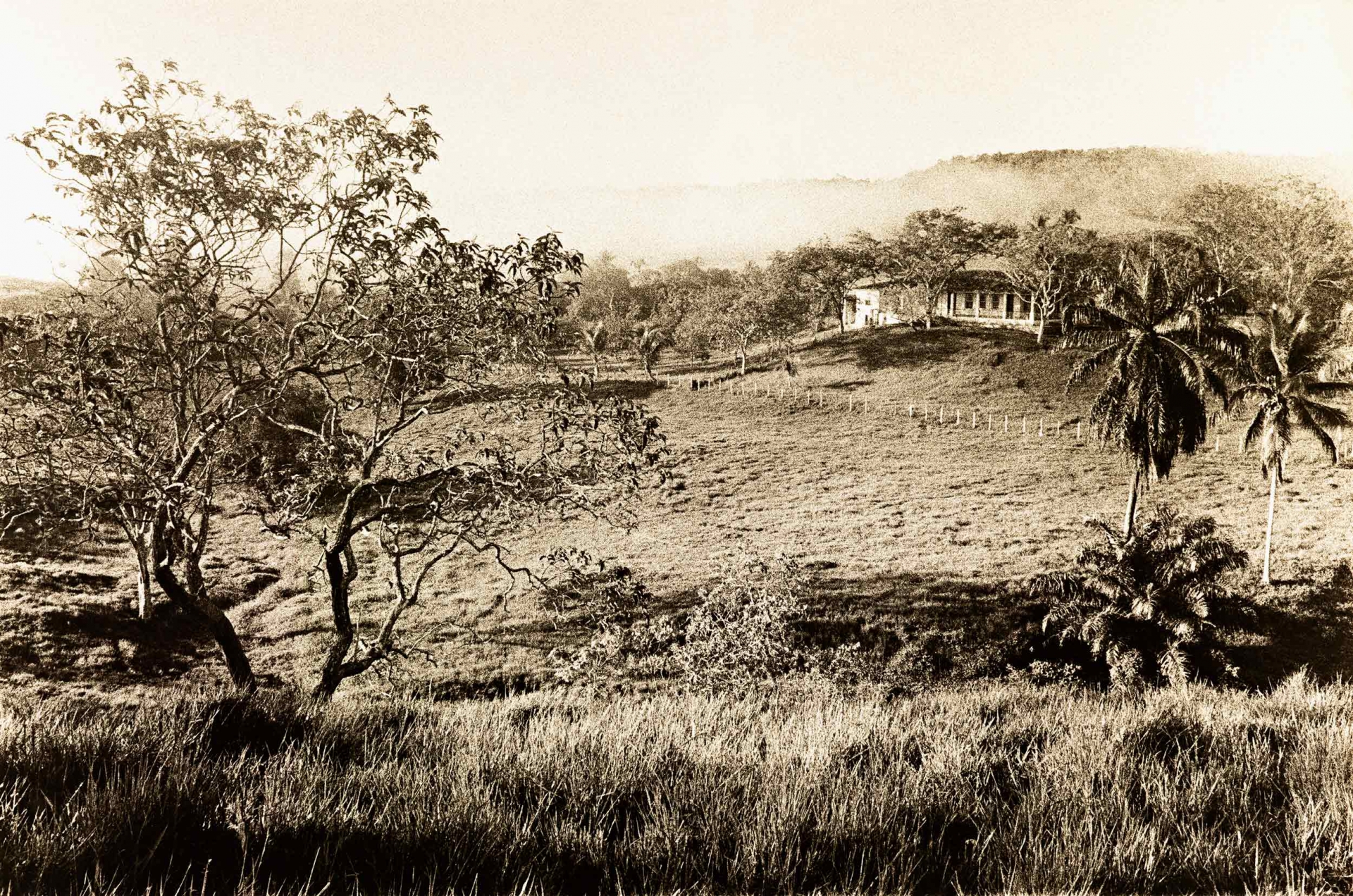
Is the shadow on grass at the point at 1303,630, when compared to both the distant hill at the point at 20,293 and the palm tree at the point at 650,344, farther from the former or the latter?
Result: the palm tree at the point at 650,344

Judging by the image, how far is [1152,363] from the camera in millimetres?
21500

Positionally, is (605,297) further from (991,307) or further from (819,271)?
(991,307)

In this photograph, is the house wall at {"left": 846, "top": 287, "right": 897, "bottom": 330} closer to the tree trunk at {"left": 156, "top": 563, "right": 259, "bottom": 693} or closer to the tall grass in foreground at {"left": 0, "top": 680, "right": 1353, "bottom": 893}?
the tree trunk at {"left": 156, "top": 563, "right": 259, "bottom": 693}

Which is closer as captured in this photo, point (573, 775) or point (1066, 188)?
point (573, 775)

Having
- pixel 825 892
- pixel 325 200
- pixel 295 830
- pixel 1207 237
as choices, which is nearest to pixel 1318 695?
pixel 825 892

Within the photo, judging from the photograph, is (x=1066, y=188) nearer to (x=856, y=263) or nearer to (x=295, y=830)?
(x=856, y=263)

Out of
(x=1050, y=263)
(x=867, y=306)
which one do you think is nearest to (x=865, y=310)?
(x=867, y=306)

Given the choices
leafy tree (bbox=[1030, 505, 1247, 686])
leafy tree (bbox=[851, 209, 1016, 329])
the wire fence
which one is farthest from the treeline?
leafy tree (bbox=[1030, 505, 1247, 686])

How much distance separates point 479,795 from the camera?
138 inches

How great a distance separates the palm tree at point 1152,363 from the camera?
2133cm

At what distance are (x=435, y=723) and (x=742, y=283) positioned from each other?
6336 cm

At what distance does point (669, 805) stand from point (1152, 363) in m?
23.6

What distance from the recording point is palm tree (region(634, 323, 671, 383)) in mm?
52312

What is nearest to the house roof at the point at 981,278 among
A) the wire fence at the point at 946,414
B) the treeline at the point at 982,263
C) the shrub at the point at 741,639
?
the treeline at the point at 982,263
